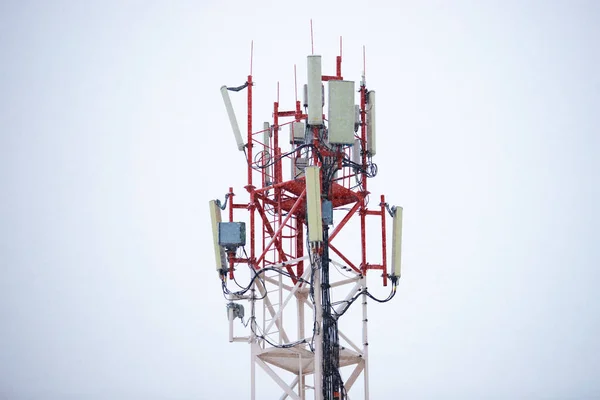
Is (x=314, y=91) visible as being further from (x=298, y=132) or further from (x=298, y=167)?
(x=298, y=132)

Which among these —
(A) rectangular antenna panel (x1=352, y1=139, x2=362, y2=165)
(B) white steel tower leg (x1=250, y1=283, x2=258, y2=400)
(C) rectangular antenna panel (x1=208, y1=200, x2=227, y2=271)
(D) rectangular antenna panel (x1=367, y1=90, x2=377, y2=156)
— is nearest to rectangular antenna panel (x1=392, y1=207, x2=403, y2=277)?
(A) rectangular antenna panel (x1=352, y1=139, x2=362, y2=165)

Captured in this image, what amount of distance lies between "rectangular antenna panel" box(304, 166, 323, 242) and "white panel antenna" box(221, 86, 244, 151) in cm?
451

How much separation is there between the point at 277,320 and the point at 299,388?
2.67 m

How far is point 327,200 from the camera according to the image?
1240 inches

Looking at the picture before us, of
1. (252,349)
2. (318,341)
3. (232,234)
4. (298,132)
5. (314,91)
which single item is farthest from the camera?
(298,132)

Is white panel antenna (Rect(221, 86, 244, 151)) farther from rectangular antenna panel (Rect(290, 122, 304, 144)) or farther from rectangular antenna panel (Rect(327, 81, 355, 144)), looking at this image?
rectangular antenna panel (Rect(327, 81, 355, 144))

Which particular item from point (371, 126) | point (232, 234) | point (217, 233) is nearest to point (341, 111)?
point (371, 126)

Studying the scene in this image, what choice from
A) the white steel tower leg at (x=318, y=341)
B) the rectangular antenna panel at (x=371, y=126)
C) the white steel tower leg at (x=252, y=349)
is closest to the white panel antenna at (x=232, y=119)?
the rectangular antenna panel at (x=371, y=126)

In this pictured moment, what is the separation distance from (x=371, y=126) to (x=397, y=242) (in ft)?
15.0

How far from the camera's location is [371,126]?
32688 millimetres

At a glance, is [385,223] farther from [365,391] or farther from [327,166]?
[365,391]

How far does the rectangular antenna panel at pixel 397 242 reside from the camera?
3231 cm

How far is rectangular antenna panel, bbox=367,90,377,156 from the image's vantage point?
32.5 meters

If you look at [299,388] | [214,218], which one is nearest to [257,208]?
[214,218]
